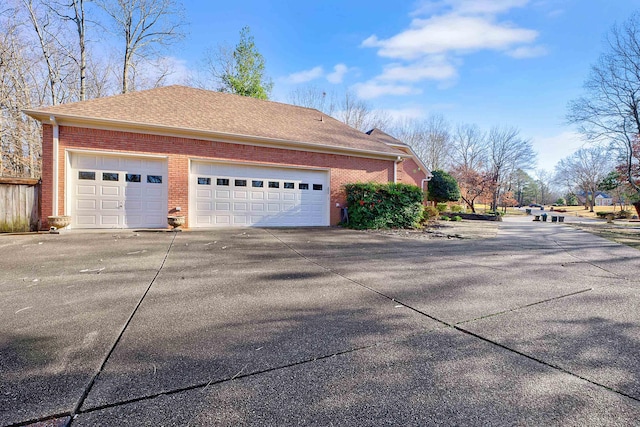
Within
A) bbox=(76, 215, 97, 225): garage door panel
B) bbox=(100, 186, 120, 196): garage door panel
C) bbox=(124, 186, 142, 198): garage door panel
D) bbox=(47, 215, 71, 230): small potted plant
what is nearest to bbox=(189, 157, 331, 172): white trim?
bbox=(124, 186, 142, 198): garage door panel

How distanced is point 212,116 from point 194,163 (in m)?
2.12

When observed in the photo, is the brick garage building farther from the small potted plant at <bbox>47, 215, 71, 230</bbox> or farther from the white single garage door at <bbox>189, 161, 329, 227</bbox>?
the small potted plant at <bbox>47, 215, 71, 230</bbox>

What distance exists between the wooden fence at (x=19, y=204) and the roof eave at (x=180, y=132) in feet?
6.23

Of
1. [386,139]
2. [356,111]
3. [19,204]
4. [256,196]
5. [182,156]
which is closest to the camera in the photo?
[19,204]

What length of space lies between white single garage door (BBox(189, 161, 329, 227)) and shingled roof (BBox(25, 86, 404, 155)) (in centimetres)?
132

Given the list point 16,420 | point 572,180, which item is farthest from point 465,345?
point 572,180

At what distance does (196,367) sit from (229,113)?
1138 cm

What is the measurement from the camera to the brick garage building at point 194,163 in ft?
28.4

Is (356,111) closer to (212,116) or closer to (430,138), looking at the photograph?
(430,138)

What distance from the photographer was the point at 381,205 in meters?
11.3

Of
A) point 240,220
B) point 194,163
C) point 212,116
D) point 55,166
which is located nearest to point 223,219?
point 240,220

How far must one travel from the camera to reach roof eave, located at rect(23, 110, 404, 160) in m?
8.20

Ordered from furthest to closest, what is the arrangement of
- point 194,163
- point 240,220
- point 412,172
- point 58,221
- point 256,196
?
point 412,172 < point 256,196 < point 240,220 < point 194,163 < point 58,221

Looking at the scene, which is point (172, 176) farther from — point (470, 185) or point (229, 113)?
point (470, 185)
